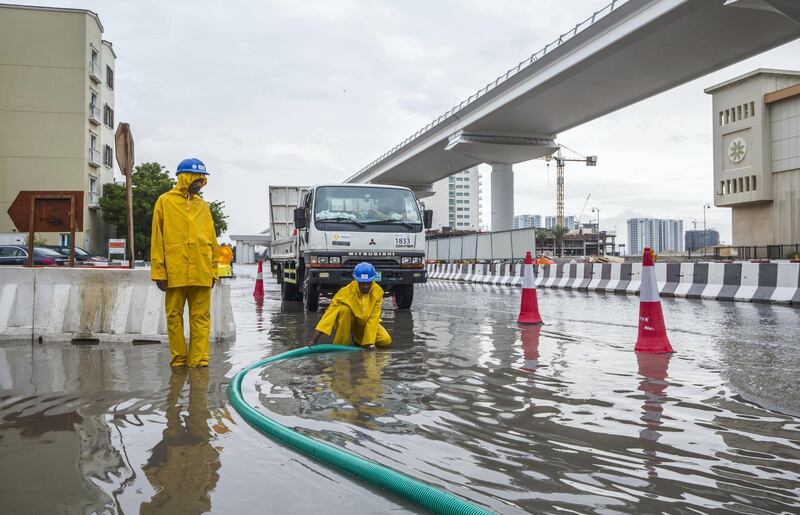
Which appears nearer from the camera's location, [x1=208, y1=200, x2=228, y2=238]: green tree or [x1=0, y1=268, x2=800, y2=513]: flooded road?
[x1=0, y1=268, x2=800, y2=513]: flooded road

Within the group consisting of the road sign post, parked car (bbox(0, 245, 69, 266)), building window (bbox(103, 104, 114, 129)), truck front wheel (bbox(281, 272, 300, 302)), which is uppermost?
building window (bbox(103, 104, 114, 129))

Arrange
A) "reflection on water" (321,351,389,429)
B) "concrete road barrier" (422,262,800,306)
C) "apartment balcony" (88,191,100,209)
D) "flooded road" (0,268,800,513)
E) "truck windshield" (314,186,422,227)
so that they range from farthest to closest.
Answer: "apartment balcony" (88,191,100,209) → "concrete road barrier" (422,262,800,306) → "truck windshield" (314,186,422,227) → "reflection on water" (321,351,389,429) → "flooded road" (0,268,800,513)

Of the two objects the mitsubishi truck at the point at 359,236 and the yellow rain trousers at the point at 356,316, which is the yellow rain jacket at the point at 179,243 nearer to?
the yellow rain trousers at the point at 356,316

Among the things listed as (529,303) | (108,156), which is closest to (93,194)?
(108,156)

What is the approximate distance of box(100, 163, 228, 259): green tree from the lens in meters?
49.2

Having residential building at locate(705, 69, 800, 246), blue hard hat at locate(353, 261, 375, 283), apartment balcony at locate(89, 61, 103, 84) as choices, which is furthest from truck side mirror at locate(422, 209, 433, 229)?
residential building at locate(705, 69, 800, 246)

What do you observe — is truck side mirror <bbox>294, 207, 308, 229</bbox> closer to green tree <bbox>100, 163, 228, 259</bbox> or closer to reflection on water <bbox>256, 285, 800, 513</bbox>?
reflection on water <bbox>256, 285, 800, 513</bbox>

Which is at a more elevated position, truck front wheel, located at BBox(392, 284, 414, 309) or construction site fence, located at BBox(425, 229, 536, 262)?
construction site fence, located at BBox(425, 229, 536, 262)

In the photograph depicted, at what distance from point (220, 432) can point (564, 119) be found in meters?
42.4

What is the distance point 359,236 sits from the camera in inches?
450

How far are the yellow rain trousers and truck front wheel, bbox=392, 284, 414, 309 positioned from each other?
5.25 m

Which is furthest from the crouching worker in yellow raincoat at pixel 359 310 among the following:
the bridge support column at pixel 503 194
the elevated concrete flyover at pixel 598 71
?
the bridge support column at pixel 503 194

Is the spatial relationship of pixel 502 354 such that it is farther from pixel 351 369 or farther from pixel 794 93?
pixel 794 93

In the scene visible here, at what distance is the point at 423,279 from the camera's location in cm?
1180
